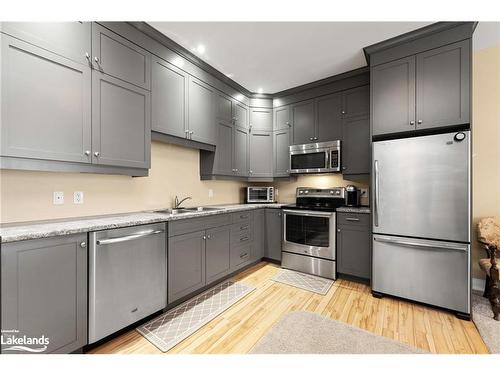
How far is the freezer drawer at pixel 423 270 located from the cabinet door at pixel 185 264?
1.99 meters

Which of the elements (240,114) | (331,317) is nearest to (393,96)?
(240,114)

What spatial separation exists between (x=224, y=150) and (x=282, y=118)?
4.13 feet

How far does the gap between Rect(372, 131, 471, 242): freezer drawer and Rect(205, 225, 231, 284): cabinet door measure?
1.79 m

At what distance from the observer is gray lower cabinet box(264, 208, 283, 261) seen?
340 cm

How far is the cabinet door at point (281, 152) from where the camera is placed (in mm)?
3695

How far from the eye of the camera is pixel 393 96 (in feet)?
7.84

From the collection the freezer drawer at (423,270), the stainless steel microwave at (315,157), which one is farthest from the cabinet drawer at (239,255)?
the freezer drawer at (423,270)

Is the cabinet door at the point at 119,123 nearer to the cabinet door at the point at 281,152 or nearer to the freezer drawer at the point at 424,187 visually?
the cabinet door at the point at 281,152

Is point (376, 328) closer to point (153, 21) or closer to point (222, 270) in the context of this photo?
point (222, 270)

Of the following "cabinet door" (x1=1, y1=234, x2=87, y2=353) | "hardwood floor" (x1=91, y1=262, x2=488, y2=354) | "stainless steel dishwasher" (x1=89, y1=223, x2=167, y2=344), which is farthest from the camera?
"hardwood floor" (x1=91, y1=262, x2=488, y2=354)

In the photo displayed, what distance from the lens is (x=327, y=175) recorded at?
358 cm

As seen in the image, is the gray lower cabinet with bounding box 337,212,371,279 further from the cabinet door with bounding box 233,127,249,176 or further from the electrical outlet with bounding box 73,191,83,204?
the electrical outlet with bounding box 73,191,83,204

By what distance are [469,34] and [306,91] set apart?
1861 millimetres

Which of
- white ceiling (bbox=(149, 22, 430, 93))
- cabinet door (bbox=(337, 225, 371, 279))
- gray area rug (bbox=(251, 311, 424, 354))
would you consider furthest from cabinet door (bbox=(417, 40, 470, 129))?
gray area rug (bbox=(251, 311, 424, 354))
